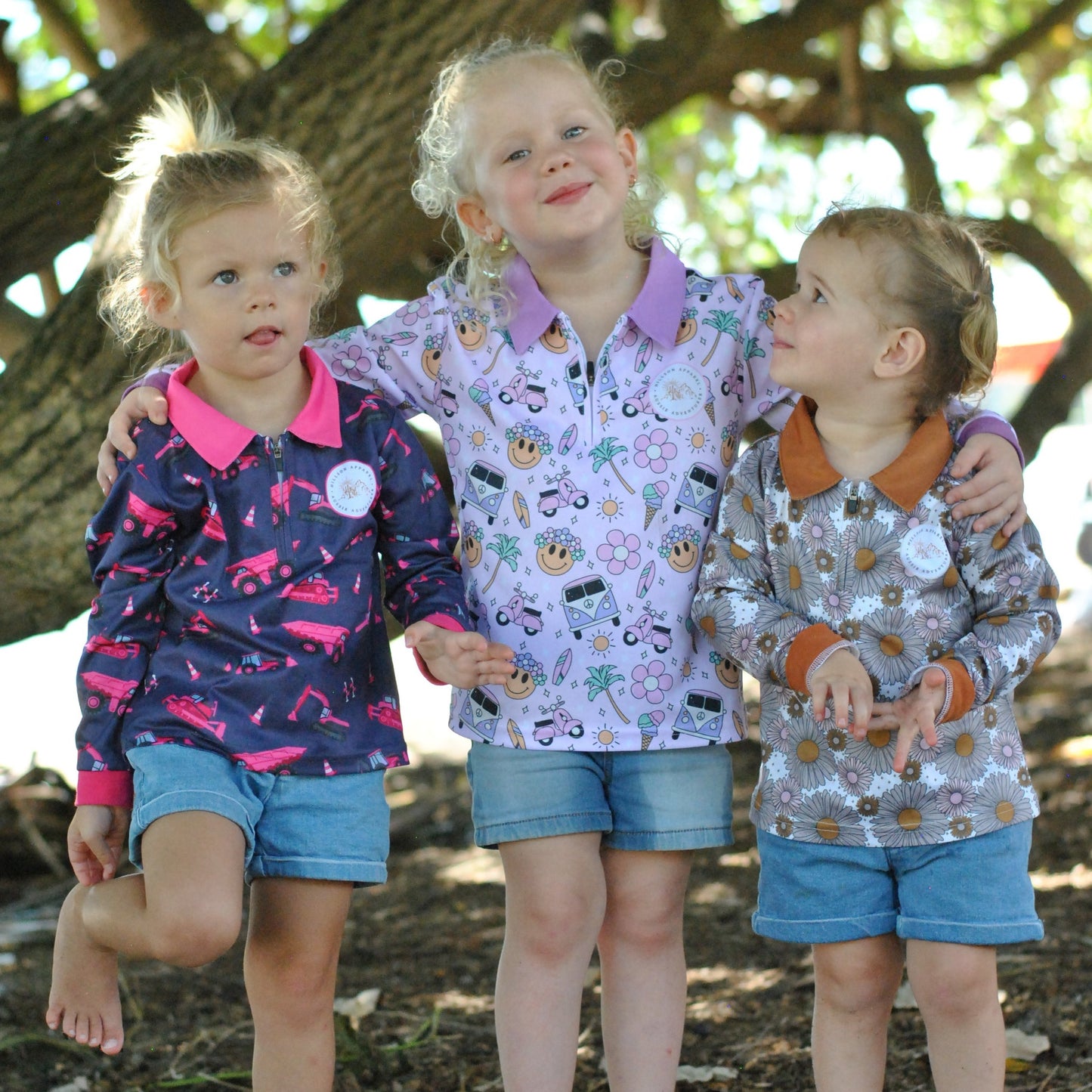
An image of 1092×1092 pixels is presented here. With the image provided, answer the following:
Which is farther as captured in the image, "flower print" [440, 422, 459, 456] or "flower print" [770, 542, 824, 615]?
"flower print" [440, 422, 459, 456]

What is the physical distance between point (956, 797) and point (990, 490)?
1.61ft

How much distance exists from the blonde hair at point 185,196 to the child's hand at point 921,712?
1.23 meters

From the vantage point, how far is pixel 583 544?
2.61 metres

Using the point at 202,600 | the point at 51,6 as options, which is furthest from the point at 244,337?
the point at 51,6

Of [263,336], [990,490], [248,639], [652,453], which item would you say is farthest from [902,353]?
[248,639]

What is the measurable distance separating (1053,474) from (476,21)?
9.94 metres

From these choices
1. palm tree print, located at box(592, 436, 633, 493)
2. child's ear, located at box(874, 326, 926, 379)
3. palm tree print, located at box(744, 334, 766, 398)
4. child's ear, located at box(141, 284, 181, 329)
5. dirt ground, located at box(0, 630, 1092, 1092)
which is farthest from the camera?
dirt ground, located at box(0, 630, 1092, 1092)

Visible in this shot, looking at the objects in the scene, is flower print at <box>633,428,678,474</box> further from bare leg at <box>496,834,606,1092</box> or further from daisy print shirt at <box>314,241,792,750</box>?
bare leg at <box>496,834,606,1092</box>

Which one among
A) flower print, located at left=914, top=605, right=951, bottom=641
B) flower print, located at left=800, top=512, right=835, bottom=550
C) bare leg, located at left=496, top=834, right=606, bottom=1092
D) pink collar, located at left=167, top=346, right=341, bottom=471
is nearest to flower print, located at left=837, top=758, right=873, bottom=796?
flower print, located at left=914, top=605, right=951, bottom=641

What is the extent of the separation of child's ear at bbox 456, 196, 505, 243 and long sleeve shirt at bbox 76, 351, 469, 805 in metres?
0.49

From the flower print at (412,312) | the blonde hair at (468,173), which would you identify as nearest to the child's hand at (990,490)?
the blonde hair at (468,173)

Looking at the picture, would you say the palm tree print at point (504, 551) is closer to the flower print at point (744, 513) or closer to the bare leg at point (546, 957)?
the flower print at point (744, 513)

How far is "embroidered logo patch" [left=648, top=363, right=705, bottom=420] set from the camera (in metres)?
2.66

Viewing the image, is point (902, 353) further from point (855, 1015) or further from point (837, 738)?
point (855, 1015)
